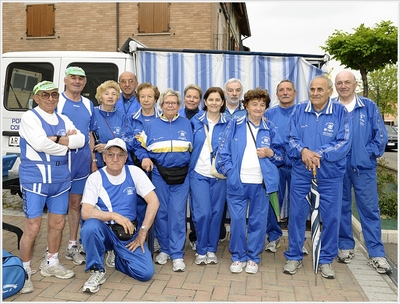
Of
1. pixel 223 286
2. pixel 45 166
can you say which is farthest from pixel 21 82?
pixel 223 286

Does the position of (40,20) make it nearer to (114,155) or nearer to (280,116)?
(280,116)

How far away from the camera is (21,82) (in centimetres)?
606

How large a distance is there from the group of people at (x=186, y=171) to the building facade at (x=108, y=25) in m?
9.21

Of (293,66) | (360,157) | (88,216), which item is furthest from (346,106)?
(88,216)

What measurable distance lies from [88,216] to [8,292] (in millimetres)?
863

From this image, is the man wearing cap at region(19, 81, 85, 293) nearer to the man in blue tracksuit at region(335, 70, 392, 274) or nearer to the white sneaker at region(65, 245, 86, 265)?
the white sneaker at region(65, 245, 86, 265)

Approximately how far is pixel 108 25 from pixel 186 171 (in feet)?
35.7

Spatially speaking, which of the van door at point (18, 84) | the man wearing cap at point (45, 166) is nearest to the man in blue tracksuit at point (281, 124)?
the man wearing cap at point (45, 166)

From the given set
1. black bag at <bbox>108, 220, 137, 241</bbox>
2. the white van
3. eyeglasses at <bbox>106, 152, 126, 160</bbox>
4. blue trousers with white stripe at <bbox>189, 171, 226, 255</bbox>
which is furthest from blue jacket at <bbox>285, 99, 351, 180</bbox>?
the white van

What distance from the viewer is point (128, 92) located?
15.6 ft

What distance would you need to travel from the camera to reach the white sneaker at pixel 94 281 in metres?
3.36

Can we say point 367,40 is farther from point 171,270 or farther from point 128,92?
point 171,270

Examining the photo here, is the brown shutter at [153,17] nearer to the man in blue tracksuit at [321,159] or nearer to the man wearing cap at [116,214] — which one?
the man in blue tracksuit at [321,159]

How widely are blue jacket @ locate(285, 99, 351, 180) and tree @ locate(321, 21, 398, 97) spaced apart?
41.0ft
